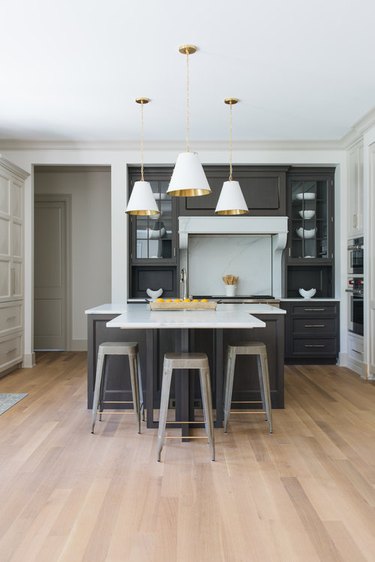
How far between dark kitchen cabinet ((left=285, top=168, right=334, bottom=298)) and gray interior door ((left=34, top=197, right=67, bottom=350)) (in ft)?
10.4

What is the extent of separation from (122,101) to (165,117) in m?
0.60

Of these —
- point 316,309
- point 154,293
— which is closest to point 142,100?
point 154,293

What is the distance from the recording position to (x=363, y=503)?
226cm

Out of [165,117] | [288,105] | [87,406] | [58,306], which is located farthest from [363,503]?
[58,306]

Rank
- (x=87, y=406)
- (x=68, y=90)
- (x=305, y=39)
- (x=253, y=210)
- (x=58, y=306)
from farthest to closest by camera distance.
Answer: (x=58, y=306) < (x=253, y=210) < (x=68, y=90) < (x=87, y=406) < (x=305, y=39)

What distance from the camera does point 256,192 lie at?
5.96 m

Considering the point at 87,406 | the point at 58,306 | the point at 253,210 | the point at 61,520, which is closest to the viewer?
the point at 61,520

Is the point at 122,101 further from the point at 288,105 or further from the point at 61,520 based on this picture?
the point at 61,520

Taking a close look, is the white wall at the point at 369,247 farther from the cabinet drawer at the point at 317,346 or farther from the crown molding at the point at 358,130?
the cabinet drawer at the point at 317,346

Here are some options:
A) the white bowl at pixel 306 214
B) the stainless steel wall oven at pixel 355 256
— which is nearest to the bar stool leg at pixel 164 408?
the stainless steel wall oven at pixel 355 256

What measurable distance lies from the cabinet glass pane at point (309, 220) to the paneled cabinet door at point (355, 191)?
388 mm

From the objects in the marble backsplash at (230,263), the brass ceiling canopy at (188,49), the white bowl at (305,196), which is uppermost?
the brass ceiling canopy at (188,49)

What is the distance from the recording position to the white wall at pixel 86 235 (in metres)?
7.04

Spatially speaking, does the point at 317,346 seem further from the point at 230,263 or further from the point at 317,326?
the point at 230,263
